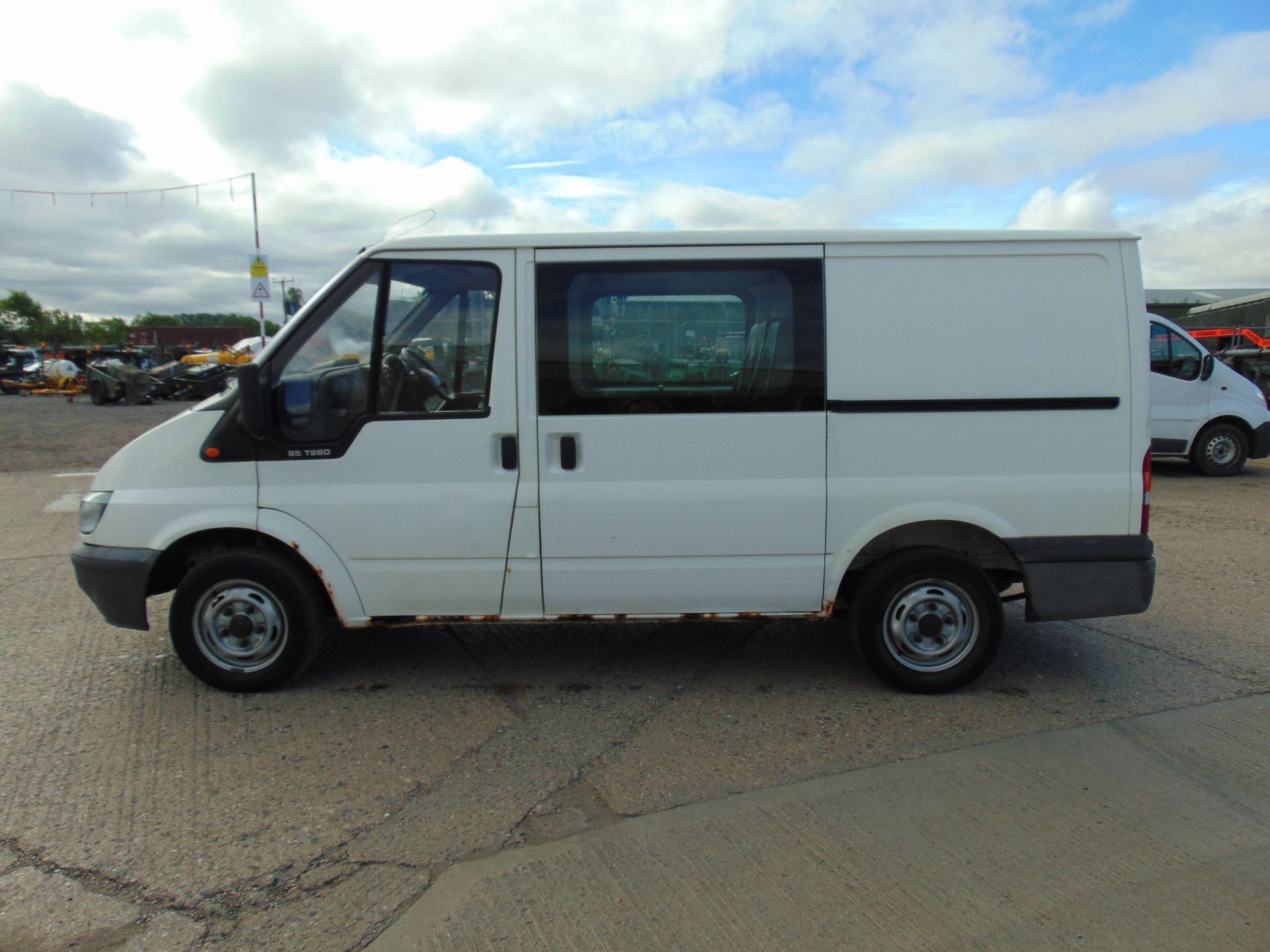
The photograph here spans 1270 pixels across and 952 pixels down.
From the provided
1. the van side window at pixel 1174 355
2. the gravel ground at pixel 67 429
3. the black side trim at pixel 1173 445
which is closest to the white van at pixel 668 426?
the van side window at pixel 1174 355

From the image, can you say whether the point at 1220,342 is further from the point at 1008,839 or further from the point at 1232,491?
the point at 1008,839

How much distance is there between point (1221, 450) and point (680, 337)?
10378 mm

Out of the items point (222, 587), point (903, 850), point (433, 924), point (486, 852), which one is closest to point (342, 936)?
point (433, 924)

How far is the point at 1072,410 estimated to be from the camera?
4039 mm

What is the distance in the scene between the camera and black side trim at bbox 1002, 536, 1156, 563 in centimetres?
413

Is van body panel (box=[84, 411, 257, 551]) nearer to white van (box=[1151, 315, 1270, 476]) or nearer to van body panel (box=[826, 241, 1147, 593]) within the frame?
van body panel (box=[826, 241, 1147, 593])

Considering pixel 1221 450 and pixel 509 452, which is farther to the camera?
pixel 1221 450

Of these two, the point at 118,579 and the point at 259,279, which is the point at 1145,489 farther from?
the point at 259,279

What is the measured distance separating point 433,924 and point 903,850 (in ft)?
5.01

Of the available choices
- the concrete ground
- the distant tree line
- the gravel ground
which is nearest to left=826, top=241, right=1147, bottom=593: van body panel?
the concrete ground

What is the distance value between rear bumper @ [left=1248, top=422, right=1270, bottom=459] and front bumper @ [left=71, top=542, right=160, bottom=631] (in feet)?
40.3

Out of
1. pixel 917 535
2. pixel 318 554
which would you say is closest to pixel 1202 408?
pixel 917 535

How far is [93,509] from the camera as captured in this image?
13.7 ft

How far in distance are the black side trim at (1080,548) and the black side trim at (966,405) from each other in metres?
0.60
